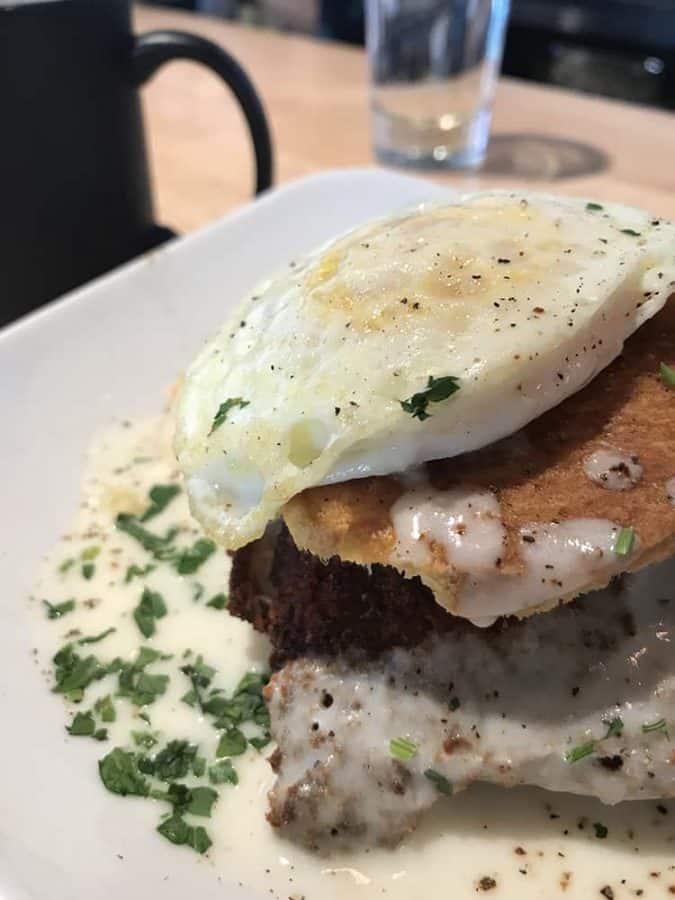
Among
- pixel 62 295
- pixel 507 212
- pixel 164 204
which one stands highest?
pixel 507 212

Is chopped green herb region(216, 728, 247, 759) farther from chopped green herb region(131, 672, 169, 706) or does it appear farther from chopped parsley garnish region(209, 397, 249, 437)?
chopped parsley garnish region(209, 397, 249, 437)

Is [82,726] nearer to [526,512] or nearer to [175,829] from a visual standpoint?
[175,829]

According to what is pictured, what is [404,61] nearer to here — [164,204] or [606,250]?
[164,204]

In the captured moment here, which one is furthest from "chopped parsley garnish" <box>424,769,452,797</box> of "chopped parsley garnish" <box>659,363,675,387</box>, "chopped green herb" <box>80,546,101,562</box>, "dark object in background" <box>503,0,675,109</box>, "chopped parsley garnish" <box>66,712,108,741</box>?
"dark object in background" <box>503,0,675,109</box>

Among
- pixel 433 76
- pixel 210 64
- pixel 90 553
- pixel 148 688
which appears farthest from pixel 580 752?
pixel 433 76

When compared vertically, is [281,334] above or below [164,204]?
above

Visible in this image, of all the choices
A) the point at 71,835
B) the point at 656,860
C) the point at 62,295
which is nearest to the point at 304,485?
the point at 71,835
